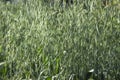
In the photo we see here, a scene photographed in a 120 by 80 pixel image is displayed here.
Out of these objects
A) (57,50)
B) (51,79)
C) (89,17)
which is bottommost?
(51,79)

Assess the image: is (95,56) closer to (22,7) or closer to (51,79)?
(51,79)

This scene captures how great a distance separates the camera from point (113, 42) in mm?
3246

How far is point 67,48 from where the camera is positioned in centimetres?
310

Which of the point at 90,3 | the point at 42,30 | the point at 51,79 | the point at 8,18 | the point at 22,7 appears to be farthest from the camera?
the point at 22,7

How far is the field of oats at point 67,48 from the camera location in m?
3.08

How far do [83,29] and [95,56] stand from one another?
301mm

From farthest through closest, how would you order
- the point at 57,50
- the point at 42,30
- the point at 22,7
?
the point at 22,7
the point at 42,30
the point at 57,50

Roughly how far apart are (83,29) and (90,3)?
1.51ft

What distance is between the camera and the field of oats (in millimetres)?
3078

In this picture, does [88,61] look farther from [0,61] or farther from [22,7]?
[22,7]

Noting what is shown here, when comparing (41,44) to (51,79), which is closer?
(51,79)

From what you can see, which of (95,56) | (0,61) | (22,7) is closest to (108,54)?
(95,56)

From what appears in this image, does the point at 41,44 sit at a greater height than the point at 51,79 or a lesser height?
greater

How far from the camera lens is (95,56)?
314 cm
